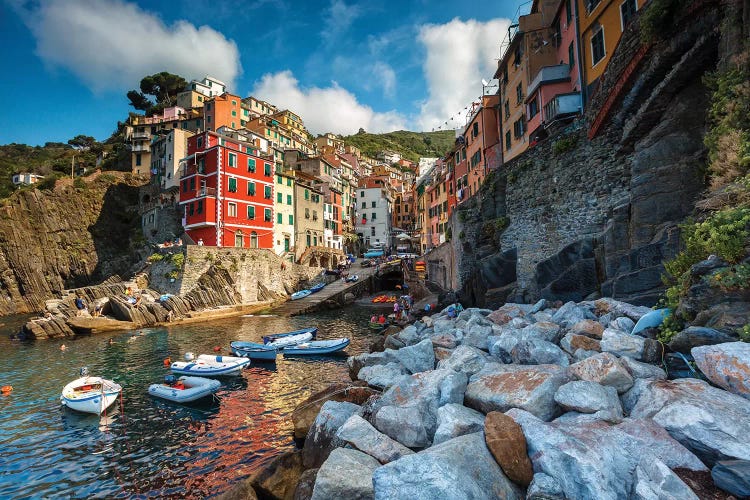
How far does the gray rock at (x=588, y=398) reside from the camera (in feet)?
20.7

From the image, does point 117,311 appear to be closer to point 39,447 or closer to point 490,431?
point 39,447

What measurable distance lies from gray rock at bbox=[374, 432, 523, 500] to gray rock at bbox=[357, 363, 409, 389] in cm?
576

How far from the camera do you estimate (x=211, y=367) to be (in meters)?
19.6

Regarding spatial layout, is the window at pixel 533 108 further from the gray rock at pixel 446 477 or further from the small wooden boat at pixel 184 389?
the gray rock at pixel 446 477

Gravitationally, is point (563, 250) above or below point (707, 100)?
below

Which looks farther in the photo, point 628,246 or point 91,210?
point 91,210

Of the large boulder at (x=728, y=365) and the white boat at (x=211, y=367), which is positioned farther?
the white boat at (x=211, y=367)

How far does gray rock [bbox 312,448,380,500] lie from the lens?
5.84 m

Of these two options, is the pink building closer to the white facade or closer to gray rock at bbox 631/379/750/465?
gray rock at bbox 631/379/750/465

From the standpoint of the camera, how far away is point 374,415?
27.1 ft

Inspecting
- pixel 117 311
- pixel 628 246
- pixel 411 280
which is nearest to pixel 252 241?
pixel 117 311

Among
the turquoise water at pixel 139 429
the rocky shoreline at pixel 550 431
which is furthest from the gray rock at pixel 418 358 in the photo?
the turquoise water at pixel 139 429

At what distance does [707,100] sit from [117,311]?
4647 cm

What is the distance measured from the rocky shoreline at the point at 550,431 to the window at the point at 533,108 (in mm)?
23840
